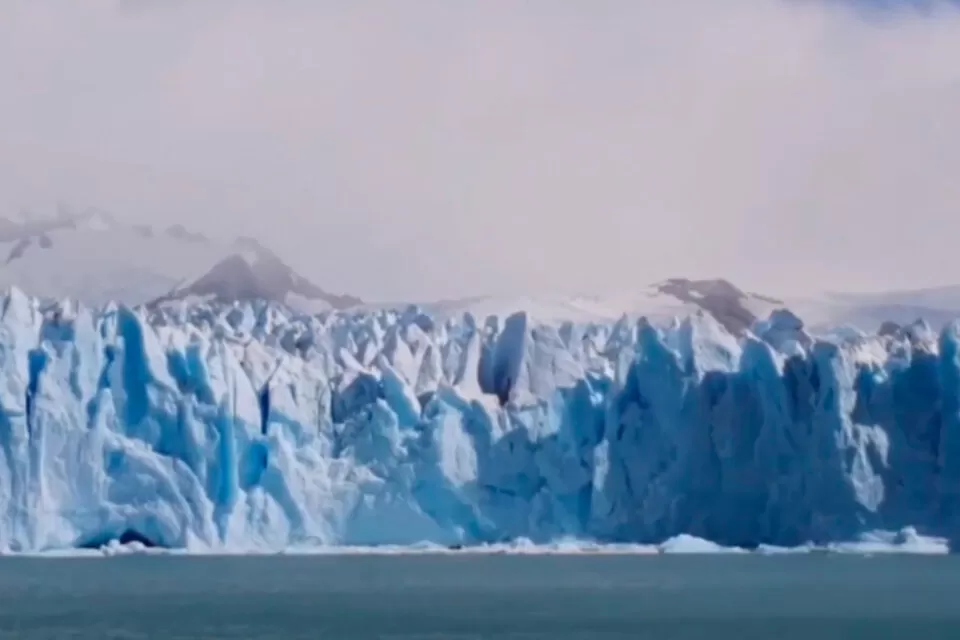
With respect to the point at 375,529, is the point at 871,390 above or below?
above

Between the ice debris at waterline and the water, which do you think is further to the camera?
the ice debris at waterline

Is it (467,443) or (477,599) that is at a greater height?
(467,443)

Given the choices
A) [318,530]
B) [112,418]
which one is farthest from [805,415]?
[112,418]

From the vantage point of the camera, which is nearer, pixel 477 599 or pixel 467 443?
pixel 477 599

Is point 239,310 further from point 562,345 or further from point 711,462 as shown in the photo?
point 711,462
